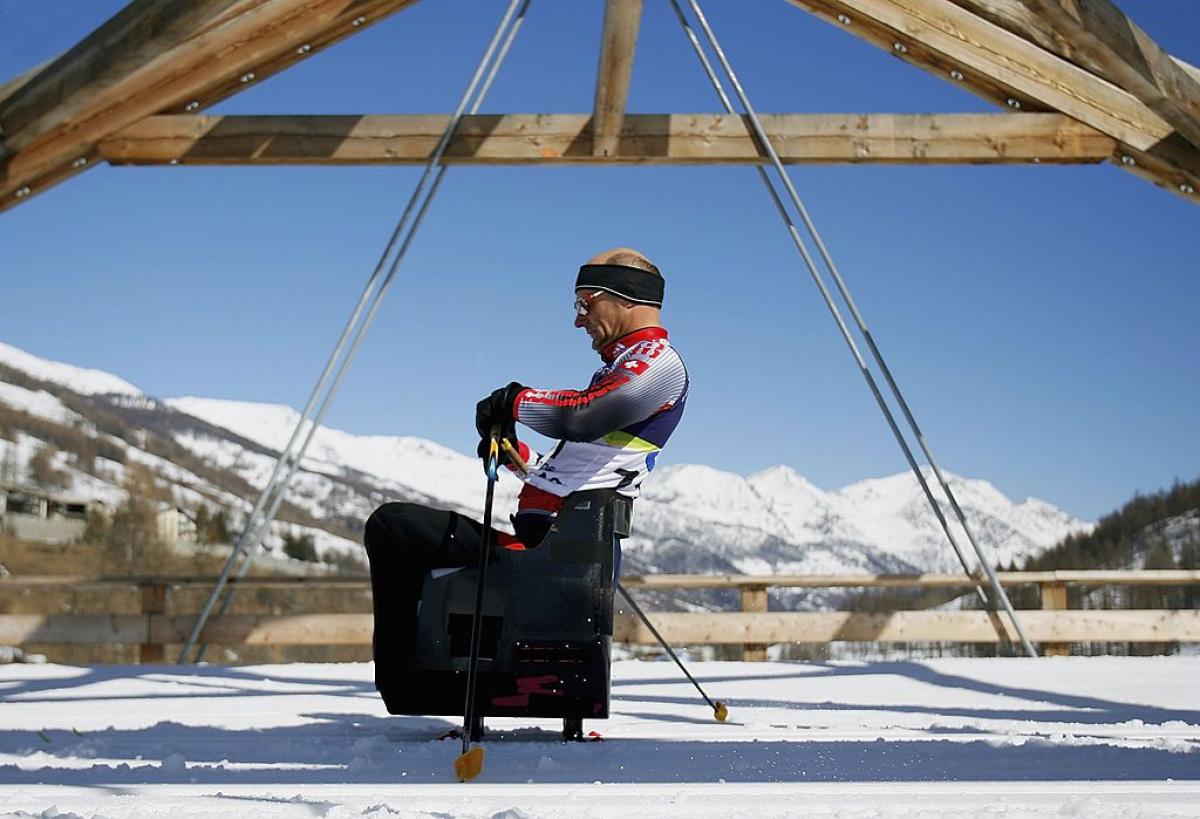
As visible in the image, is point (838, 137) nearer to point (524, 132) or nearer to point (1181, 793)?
point (524, 132)

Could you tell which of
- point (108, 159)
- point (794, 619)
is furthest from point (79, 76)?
point (794, 619)

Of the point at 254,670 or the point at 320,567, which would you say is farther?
the point at 320,567

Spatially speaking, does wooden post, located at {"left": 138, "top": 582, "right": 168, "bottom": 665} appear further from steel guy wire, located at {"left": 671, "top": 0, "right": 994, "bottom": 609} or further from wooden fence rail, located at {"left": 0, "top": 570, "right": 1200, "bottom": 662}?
steel guy wire, located at {"left": 671, "top": 0, "right": 994, "bottom": 609}

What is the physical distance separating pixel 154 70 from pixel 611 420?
303 centimetres

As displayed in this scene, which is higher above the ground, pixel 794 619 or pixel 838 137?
pixel 838 137

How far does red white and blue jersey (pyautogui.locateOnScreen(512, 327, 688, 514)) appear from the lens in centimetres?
256

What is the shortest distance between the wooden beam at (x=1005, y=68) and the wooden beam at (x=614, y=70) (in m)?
0.71

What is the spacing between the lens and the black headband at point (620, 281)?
275cm

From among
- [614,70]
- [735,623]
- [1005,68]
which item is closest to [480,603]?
[614,70]

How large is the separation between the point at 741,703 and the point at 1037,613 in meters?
2.90

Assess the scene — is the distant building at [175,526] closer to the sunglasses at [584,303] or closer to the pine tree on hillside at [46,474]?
the pine tree on hillside at [46,474]

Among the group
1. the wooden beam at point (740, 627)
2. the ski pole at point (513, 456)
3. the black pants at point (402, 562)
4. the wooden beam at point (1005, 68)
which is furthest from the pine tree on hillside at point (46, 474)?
the ski pole at point (513, 456)

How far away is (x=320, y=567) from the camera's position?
2362 inches

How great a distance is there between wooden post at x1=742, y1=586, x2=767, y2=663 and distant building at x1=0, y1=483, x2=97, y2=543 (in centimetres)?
5188
